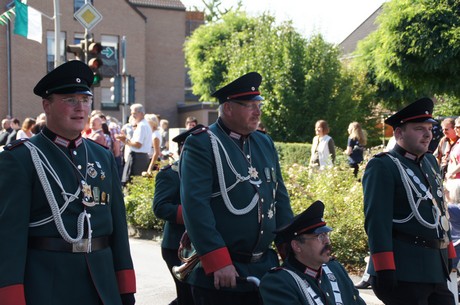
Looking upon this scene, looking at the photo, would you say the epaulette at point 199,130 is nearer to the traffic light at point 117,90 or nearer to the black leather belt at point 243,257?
the black leather belt at point 243,257

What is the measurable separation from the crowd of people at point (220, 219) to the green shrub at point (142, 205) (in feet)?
19.6

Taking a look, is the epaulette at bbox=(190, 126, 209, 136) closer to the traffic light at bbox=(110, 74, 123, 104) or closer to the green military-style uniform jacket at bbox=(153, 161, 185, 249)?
the green military-style uniform jacket at bbox=(153, 161, 185, 249)

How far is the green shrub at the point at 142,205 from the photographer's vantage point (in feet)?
39.1

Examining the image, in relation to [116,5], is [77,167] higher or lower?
lower

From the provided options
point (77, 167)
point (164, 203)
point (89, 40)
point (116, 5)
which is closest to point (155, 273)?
point (164, 203)

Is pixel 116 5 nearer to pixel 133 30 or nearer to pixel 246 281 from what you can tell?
pixel 133 30

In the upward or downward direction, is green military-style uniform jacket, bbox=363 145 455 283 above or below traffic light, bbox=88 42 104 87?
below

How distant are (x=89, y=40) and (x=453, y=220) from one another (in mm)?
9363

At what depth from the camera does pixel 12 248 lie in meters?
3.77

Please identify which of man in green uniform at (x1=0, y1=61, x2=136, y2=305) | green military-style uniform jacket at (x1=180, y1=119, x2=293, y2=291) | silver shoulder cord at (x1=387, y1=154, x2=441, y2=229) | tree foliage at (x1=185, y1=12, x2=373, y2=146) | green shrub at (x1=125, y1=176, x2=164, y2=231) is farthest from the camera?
tree foliage at (x1=185, y1=12, x2=373, y2=146)

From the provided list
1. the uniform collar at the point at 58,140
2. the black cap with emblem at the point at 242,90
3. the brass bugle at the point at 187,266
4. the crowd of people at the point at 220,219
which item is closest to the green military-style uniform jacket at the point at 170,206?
the crowd of people at the point at 220,219

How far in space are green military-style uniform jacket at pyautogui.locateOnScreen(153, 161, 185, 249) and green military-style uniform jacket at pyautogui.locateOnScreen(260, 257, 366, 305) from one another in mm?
2096

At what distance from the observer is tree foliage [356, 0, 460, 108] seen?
1956 centimetres

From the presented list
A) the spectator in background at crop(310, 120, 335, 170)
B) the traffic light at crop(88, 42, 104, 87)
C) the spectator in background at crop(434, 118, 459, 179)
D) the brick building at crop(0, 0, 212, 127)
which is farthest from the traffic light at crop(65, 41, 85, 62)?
the brick building at crop(0, 0, 212, 127)
